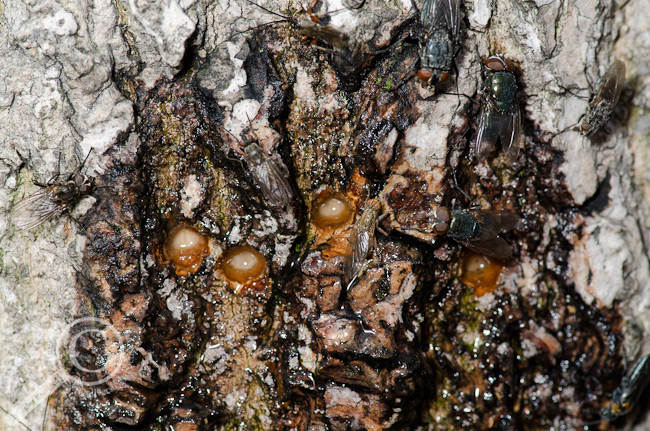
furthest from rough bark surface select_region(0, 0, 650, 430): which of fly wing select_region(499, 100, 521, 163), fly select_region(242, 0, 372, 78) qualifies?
fly wing select_region(499, 100, 521, 163)

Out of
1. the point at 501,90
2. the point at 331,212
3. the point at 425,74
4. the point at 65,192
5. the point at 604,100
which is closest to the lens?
the point at 65,192

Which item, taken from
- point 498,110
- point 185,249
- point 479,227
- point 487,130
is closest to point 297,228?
point 185,249

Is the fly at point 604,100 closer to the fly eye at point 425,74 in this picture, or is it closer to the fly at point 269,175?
the fly eye at point 425,74

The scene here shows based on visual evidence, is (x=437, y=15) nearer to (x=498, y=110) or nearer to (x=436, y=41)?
(x=436, y=41)

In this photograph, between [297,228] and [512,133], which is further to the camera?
[512,133]

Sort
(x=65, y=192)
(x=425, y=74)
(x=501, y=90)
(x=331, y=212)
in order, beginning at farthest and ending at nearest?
1. (x=331, y=212)
2. (x=501, y=90)
3. (x=425, y=74)
4. (x=65, y=192)

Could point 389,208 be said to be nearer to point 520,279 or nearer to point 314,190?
point 314,190

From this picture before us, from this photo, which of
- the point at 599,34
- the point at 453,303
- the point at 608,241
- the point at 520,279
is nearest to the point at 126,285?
the point at 453,303

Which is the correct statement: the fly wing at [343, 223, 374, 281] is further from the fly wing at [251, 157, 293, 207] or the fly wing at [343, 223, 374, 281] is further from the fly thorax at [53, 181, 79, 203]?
the fly thorax at [53, 181, 79, 203]
